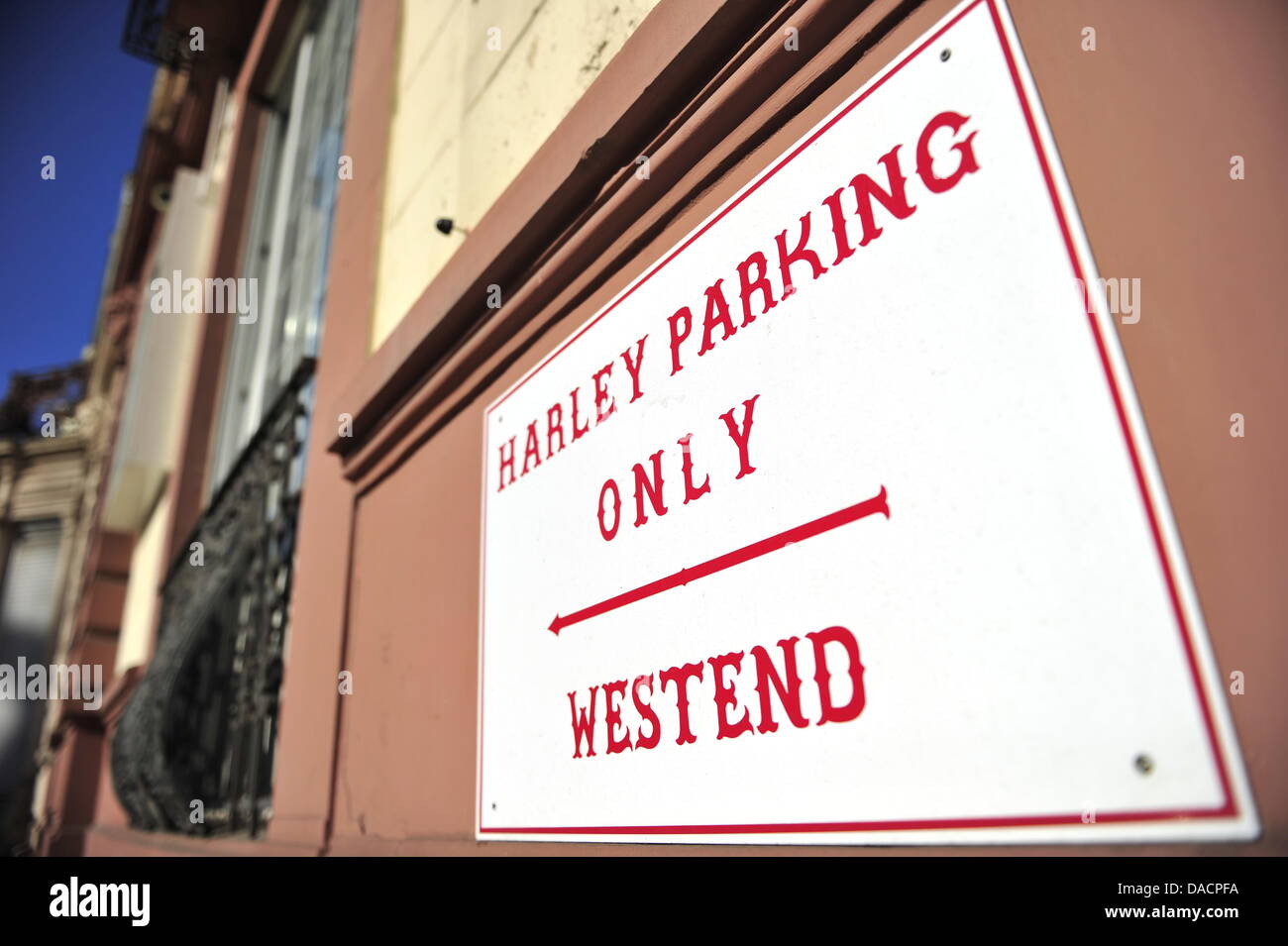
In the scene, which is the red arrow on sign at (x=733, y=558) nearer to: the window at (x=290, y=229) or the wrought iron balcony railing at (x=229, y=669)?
the wrought iron balcony railing at (x=229, y=669)

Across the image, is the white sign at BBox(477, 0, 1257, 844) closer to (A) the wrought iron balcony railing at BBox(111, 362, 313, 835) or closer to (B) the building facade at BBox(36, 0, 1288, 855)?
(B) the building facade at BBox(36, 0, 1288, 855)

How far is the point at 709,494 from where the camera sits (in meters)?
1.10

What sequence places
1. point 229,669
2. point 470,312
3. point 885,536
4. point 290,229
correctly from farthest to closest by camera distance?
point 290,229, point 229,669, point 470,312, point 885,536

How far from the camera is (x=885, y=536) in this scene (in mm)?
857

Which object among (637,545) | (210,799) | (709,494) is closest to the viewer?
(709,494)

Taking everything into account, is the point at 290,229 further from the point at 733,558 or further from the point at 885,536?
the point at 885,536

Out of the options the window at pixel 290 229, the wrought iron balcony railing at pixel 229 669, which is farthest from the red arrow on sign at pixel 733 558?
the window at pixel 290 229

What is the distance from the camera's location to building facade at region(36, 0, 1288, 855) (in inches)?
27.0

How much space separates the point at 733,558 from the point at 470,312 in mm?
1056

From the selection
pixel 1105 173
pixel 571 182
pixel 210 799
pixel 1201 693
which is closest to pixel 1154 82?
pixel 1105 173

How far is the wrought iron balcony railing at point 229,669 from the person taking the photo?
2877 millimetres

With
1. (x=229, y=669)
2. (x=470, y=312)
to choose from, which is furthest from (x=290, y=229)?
(x=470, y=312)

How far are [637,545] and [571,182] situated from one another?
71 centimetres
